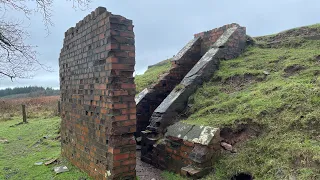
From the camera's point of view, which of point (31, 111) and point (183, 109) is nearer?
point (183, 109)

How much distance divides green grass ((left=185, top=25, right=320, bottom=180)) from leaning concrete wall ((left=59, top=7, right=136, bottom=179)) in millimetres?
1448

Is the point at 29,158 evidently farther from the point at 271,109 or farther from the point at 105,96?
the point at 271,109

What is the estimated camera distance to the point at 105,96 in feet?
11.8

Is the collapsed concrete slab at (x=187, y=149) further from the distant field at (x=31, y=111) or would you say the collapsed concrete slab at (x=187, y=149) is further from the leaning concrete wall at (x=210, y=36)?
the distant field at (x=31, y=111)

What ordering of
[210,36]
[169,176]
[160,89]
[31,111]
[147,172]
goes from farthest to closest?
[31,111] → [210,36] → [160,89] → [147,172] → [169,176]

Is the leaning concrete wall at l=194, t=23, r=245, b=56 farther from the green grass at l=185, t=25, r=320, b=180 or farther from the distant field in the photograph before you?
the distant field

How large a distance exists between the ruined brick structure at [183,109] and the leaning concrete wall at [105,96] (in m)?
1.08

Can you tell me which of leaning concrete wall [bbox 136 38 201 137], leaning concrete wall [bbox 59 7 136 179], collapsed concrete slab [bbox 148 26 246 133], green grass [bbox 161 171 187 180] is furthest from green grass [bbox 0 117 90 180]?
leaning concrete wall [bbox 136 38 201 137]

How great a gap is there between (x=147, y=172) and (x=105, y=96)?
82.3 inches

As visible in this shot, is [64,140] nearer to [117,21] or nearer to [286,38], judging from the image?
[117,21]

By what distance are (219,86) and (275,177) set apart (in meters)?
3.08

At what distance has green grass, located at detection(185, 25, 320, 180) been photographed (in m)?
3.12

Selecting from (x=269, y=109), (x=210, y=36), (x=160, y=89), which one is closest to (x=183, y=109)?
(x=160, y=89)

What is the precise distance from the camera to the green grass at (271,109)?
3.12 m
